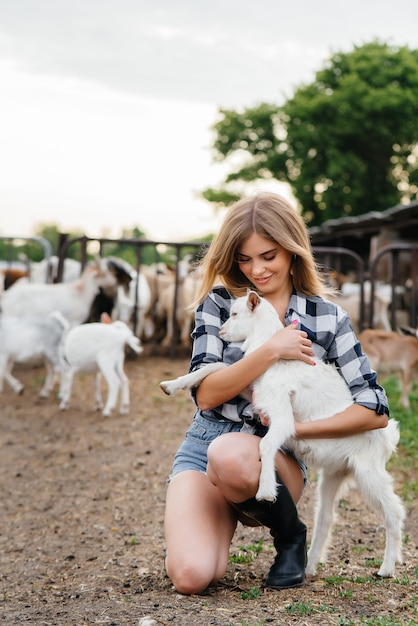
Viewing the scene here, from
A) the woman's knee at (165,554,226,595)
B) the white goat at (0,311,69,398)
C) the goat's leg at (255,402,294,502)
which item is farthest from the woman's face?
A: the white goat at (0,311,69,398)

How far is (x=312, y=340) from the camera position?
11.8ft

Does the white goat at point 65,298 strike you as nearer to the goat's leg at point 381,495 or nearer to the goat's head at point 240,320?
the goat's head at point 240,320

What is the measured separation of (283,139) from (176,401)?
92.1 ft

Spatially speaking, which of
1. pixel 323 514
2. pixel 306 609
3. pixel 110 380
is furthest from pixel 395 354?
pixel 306 609

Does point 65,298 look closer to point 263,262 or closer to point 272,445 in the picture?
point 263,262

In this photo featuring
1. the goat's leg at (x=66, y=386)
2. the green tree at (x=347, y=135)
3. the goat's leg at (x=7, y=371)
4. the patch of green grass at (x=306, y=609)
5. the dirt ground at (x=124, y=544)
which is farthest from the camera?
the green tree at (x=347, y=135)

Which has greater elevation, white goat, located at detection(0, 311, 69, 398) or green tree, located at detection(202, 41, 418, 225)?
green tree, located at detection(202, 41, 418, 225)

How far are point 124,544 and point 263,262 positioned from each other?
1965 millimetres

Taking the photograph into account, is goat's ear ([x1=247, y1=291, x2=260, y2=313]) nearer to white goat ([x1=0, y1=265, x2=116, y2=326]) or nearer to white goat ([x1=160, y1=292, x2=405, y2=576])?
white goat ([x1=160, y1=292, x2=405, y2=576])

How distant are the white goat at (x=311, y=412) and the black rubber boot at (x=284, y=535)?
0.22 meters

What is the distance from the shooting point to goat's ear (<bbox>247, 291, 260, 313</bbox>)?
135 inches

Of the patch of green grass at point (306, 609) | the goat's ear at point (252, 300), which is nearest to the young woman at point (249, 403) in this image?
the goat's ear at point (252, 300)

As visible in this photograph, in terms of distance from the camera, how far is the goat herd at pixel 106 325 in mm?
7688

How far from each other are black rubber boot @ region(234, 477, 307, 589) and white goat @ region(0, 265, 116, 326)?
652 cm
